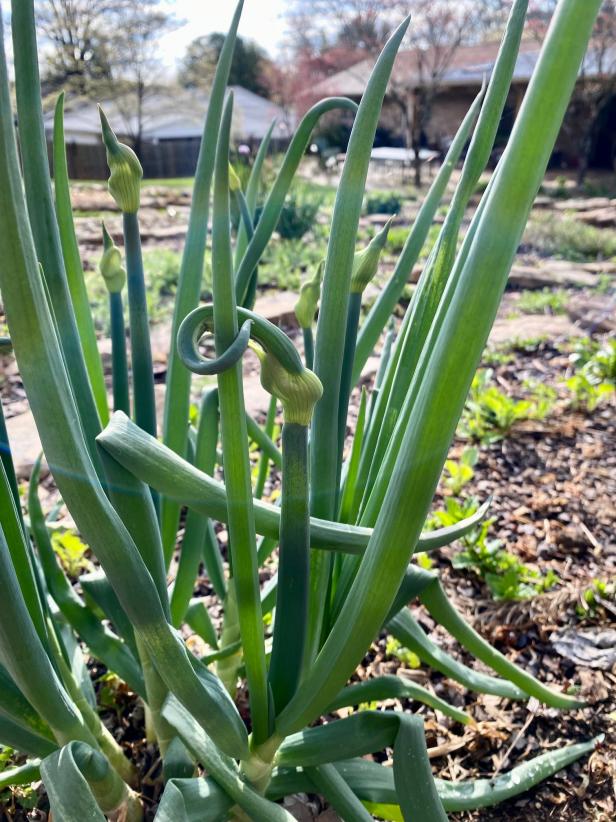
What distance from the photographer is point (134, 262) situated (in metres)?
0.83

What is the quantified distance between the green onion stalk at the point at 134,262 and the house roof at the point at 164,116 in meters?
16.4

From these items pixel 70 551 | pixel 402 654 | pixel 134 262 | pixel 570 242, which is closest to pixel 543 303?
pixel 570 242

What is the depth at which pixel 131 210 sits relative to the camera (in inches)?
30.6

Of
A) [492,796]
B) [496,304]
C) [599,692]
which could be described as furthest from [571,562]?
[496,304]

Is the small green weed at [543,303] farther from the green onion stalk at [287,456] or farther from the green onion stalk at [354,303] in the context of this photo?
the green onion stalk at [287,456]

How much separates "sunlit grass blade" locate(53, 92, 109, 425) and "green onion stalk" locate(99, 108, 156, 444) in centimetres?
6

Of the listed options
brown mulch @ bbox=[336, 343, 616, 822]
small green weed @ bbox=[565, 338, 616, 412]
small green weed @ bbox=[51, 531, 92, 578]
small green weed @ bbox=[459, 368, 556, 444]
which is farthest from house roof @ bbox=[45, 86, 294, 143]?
small green weed @ bbox=[51, 531, 92, 578]

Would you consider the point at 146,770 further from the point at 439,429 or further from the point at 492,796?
the point at 439,429

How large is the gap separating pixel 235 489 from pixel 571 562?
1.20 m

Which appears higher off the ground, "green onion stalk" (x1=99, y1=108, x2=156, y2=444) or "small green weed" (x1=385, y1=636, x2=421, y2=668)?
"green onion stalk" (x1=99, y1=108, x2=156, y2=444)

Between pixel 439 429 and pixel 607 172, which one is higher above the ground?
pixel 607 172

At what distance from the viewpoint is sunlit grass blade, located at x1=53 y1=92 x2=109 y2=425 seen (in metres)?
0.82

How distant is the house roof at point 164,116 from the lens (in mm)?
18188

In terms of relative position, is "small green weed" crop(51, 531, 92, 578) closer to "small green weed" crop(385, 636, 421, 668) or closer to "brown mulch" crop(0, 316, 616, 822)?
"brown mulch" crop(0, 316, 616, 822)
